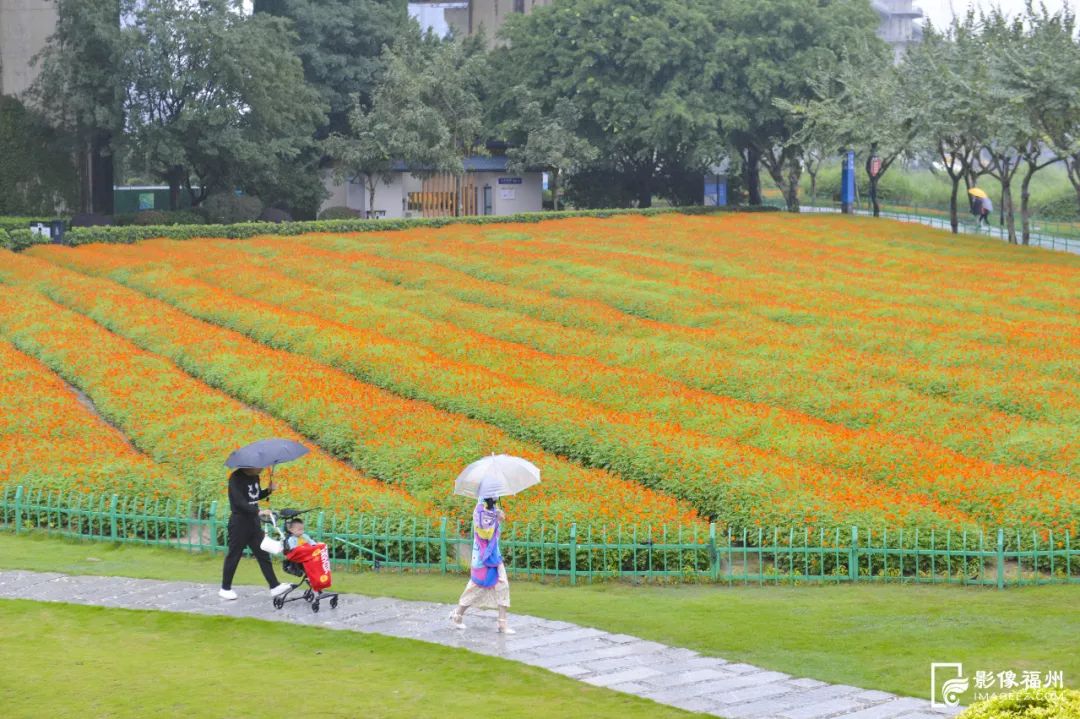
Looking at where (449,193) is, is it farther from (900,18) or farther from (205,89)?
(900,18)

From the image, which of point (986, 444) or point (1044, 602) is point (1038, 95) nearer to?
point (986, 444)

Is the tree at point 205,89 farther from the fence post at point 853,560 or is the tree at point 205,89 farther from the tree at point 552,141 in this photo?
the fence post at point 853,560

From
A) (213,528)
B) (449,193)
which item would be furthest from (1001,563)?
(449,193)

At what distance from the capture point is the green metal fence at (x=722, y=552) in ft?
50.3

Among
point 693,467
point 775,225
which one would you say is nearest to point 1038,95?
point 775,225

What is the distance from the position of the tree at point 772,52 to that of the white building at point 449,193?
11663 millimetres

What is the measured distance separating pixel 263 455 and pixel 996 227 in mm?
58797

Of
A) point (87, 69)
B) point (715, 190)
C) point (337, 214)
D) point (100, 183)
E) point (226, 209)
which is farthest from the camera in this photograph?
point (715, 190)

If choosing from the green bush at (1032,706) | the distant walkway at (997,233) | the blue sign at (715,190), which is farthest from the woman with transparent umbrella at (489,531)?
the blue sign at (715,190)

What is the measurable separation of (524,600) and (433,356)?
537 inches

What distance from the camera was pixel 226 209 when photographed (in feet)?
203

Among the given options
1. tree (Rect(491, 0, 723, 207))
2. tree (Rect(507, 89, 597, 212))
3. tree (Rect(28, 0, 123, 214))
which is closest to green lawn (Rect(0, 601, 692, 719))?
tree (Rect(28, 0, 123, 214))

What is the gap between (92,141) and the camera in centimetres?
6406

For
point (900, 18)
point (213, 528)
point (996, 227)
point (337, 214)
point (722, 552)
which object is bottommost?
point (722, 552)
